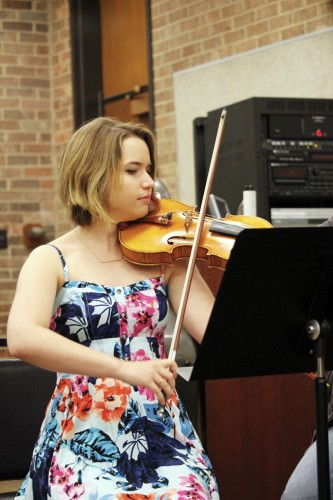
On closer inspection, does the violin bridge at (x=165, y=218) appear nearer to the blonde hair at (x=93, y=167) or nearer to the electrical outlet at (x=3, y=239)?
the blonde hair at (x=93, y=167)

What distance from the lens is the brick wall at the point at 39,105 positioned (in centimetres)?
523

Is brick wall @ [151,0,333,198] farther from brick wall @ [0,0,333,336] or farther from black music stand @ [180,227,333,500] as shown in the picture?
black music stand @ [180,227,333,500]

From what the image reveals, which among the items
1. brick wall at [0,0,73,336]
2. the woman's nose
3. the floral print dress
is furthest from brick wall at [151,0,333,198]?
the floral print dress

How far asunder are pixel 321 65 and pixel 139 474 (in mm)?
3064

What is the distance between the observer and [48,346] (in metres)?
1.57

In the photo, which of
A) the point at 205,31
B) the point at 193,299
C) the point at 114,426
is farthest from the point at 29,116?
the point at 114,426

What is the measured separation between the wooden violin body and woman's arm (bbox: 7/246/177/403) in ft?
0.56

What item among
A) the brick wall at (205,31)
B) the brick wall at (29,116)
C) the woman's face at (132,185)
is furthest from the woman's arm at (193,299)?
the brick wall at (29,116)

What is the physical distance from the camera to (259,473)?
264cm

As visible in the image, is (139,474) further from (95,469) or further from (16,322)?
(16,322)

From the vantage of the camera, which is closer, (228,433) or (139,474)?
(139,474)

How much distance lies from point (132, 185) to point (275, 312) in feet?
1.47

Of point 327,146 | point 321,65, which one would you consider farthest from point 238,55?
point 327,146

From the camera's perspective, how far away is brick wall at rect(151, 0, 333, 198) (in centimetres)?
443
